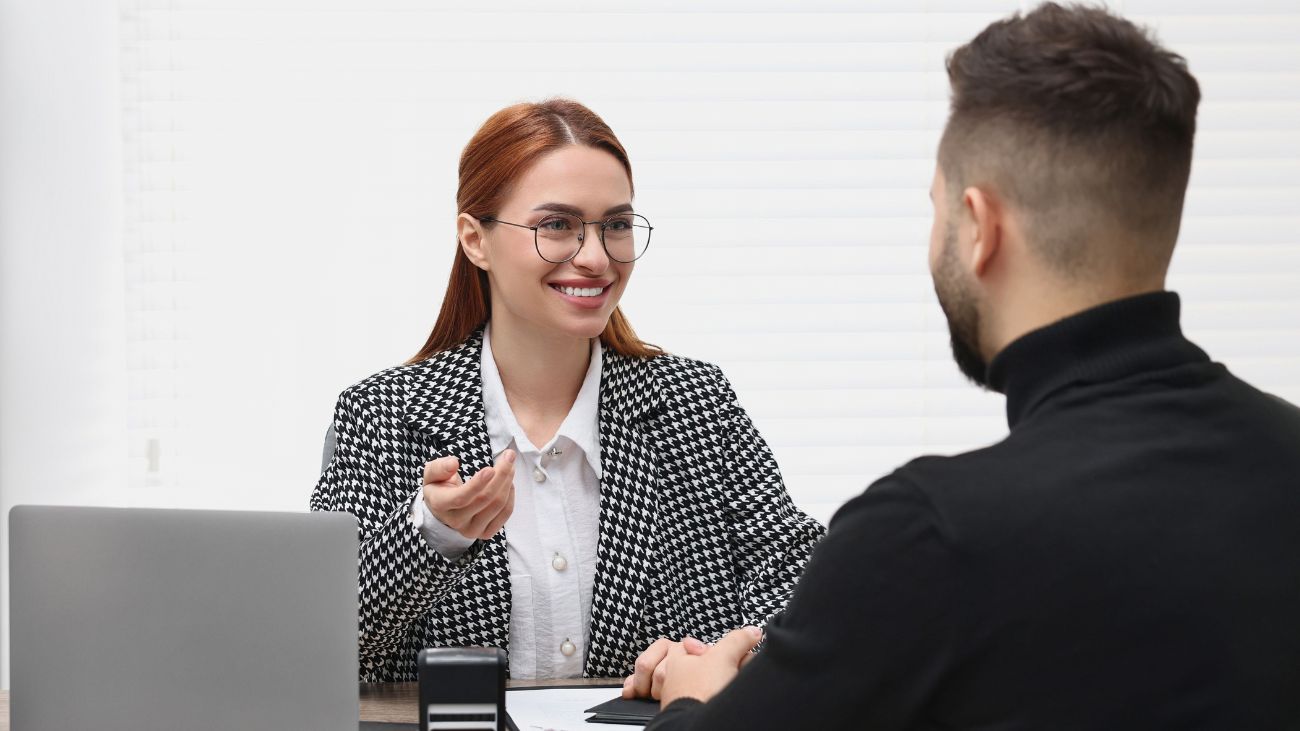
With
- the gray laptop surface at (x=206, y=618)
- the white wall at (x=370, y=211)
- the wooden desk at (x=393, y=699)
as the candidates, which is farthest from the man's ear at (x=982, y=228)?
the white wall at (x=370, y=211)

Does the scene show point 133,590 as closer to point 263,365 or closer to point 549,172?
point 549,172

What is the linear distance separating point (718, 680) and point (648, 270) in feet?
5.56

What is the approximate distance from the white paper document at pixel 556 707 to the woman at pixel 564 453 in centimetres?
26

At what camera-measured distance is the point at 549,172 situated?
1.91m

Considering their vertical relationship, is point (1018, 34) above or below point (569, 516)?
above

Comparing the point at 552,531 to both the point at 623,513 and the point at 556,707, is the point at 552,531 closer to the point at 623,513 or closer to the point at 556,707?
the point at 623,513

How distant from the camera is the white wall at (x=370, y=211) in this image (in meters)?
2.78

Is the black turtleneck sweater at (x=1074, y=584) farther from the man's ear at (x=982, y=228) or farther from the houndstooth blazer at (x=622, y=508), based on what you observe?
the houndstooth blazer at (x=622, y=508)

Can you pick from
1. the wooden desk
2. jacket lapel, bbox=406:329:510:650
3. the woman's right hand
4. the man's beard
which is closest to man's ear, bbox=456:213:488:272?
jacket lapel, bbox=406:329:510:650

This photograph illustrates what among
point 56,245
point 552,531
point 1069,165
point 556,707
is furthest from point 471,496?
point 56,245

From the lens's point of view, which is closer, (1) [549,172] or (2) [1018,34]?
(2) [1018,34]

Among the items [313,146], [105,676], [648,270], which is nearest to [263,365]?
[313,146]

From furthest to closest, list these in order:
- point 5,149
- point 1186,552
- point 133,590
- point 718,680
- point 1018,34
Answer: point 5,149 < point 718,680 < point 133,590 < point 1018,34 < point 1186,552

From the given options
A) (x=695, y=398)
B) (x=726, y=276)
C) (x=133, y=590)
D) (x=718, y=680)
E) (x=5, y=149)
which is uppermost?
(x=5, y=149)
